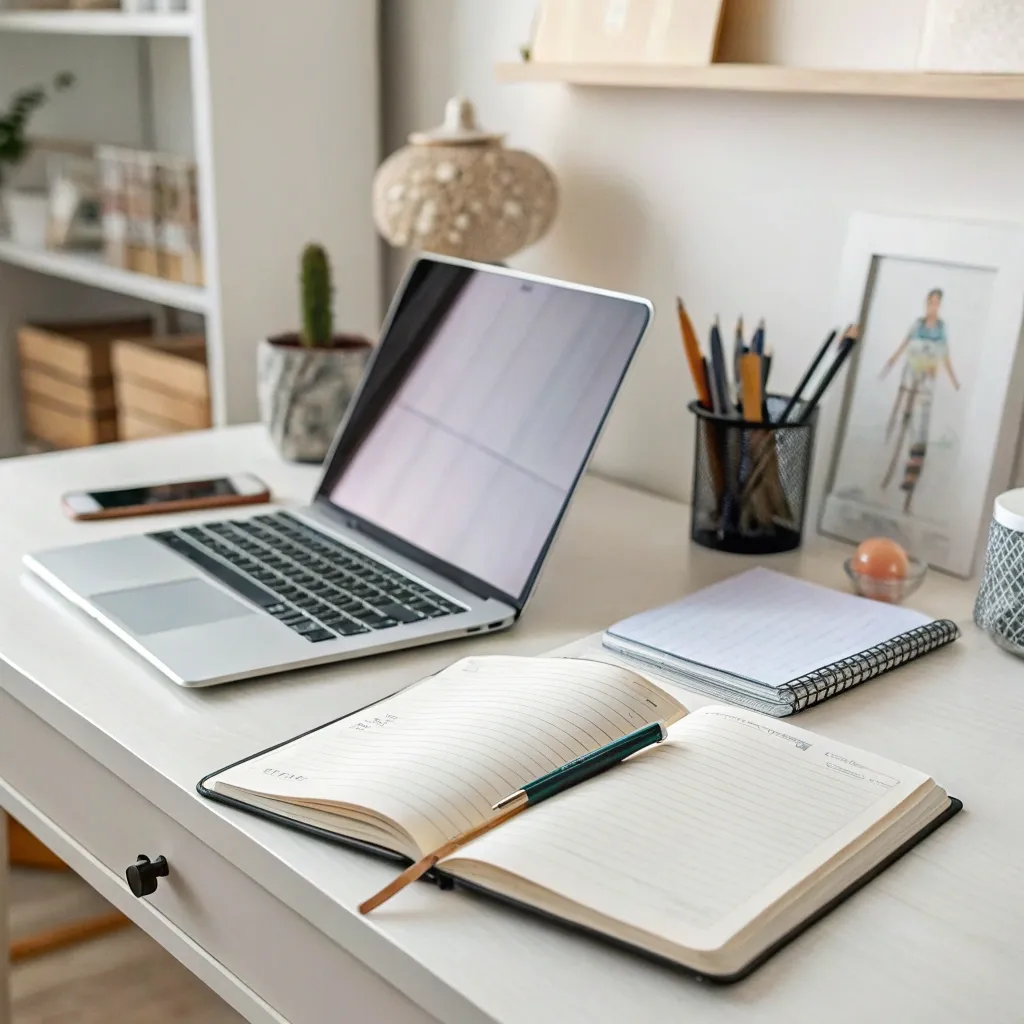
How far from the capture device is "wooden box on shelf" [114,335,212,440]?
156cm

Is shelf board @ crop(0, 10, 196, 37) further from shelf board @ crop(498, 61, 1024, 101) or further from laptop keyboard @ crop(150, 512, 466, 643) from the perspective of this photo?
laptop keyboard @ crop(150, 512, 466, 643)

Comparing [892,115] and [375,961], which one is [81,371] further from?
[375,961]

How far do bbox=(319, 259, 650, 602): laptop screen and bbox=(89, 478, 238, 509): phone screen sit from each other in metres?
0.11

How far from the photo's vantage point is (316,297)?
1.29 meters

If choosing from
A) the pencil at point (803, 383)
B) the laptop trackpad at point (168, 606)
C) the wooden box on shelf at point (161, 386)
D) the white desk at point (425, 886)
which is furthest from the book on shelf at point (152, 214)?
the pencil at point (803, 383)

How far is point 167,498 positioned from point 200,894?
52 cm

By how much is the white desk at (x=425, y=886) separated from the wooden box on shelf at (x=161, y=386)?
1.54ft

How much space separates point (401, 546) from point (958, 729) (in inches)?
18.5

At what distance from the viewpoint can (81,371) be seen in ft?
5.79

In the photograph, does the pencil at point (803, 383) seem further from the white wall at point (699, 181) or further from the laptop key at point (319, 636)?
the laptop key at point (319, 636)

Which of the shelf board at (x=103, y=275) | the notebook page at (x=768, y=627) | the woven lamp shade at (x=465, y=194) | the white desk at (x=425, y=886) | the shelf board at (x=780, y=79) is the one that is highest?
the shelf board at (x=780, y=79)

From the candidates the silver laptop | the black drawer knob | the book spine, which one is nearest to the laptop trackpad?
the silver laptop

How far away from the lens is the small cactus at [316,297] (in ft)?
4.19

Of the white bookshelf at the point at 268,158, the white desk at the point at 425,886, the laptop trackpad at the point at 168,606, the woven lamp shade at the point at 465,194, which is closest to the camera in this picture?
the white desk at the point at 425,886
